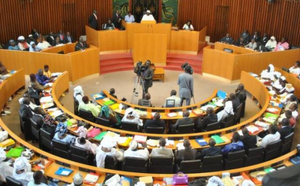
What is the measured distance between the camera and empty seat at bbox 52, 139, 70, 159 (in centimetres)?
744

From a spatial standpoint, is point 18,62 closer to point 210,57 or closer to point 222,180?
point 210,57

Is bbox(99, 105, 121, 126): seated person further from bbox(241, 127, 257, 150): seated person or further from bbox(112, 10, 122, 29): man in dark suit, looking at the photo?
bbox(112, 10, 122, 29): man in dark suit

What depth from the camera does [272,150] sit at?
7715 millimetres

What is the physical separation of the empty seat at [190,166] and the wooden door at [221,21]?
12.2 metres

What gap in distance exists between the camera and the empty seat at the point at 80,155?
23.6 ft

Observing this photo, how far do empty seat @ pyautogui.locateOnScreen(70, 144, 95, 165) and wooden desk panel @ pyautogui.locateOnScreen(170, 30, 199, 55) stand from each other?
1003 centimetres

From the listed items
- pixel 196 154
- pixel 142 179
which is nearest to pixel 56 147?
pixel 142 179

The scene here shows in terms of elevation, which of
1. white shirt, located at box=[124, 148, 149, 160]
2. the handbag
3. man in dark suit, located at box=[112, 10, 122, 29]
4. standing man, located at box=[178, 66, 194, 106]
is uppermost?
man in dark suit, located at box=[112, 10, 122, 29]

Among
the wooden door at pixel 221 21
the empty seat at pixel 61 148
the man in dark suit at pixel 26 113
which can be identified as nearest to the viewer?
the empty seat at pixel 61 148

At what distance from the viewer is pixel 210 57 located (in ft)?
47.0

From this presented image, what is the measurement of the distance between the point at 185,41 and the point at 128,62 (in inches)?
113

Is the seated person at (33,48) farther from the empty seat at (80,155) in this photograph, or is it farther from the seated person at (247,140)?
the seated person at (247,140)

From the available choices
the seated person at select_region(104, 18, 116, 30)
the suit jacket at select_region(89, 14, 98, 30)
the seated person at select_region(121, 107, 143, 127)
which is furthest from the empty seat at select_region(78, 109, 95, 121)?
the suit jacket at select_region(89, 14, 98, 30)

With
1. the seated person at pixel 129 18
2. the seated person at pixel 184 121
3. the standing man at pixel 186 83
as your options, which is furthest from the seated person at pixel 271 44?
the seated person at pixel 184 121
